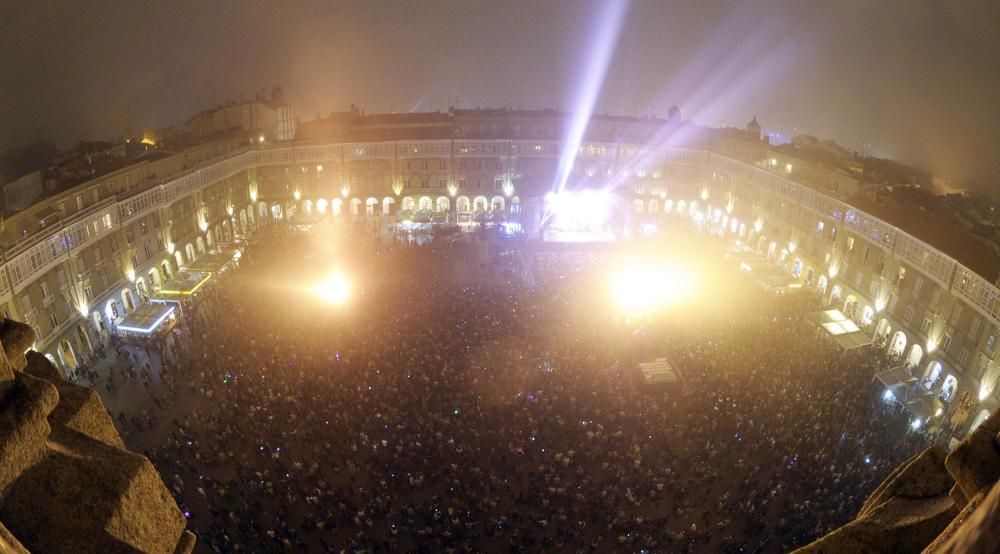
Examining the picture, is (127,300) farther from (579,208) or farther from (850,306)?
(850,306)

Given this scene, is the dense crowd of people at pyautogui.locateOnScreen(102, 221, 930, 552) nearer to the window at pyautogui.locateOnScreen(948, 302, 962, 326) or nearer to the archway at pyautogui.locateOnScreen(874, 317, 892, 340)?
the archway at pyautogui.locateOnScreen(874, 317, 892, 340)

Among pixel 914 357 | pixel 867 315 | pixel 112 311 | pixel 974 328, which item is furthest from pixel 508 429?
pixel 112 311

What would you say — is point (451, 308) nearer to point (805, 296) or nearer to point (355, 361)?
point (355, 361)

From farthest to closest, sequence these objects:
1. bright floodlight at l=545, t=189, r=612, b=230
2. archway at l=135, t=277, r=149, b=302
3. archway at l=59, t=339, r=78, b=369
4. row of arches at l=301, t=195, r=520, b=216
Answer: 1. row of arches at l=301, t=195, r=520, b=216
2. bright floodlight at l=545, t=189, r=612, b=230
3. archway at l=135, t=277, r=149, b=302
4. archway at l=59, t=339, r=78, b=369

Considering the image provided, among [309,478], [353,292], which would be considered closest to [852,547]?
[309,478]

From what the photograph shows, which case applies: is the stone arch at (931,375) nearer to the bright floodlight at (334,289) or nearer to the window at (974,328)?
the window at (974,328)

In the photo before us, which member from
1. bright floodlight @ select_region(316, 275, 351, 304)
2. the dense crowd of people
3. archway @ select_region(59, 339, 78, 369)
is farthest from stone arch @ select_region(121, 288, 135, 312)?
bright floodlight @ select_region(316, 275, 351, 304)
